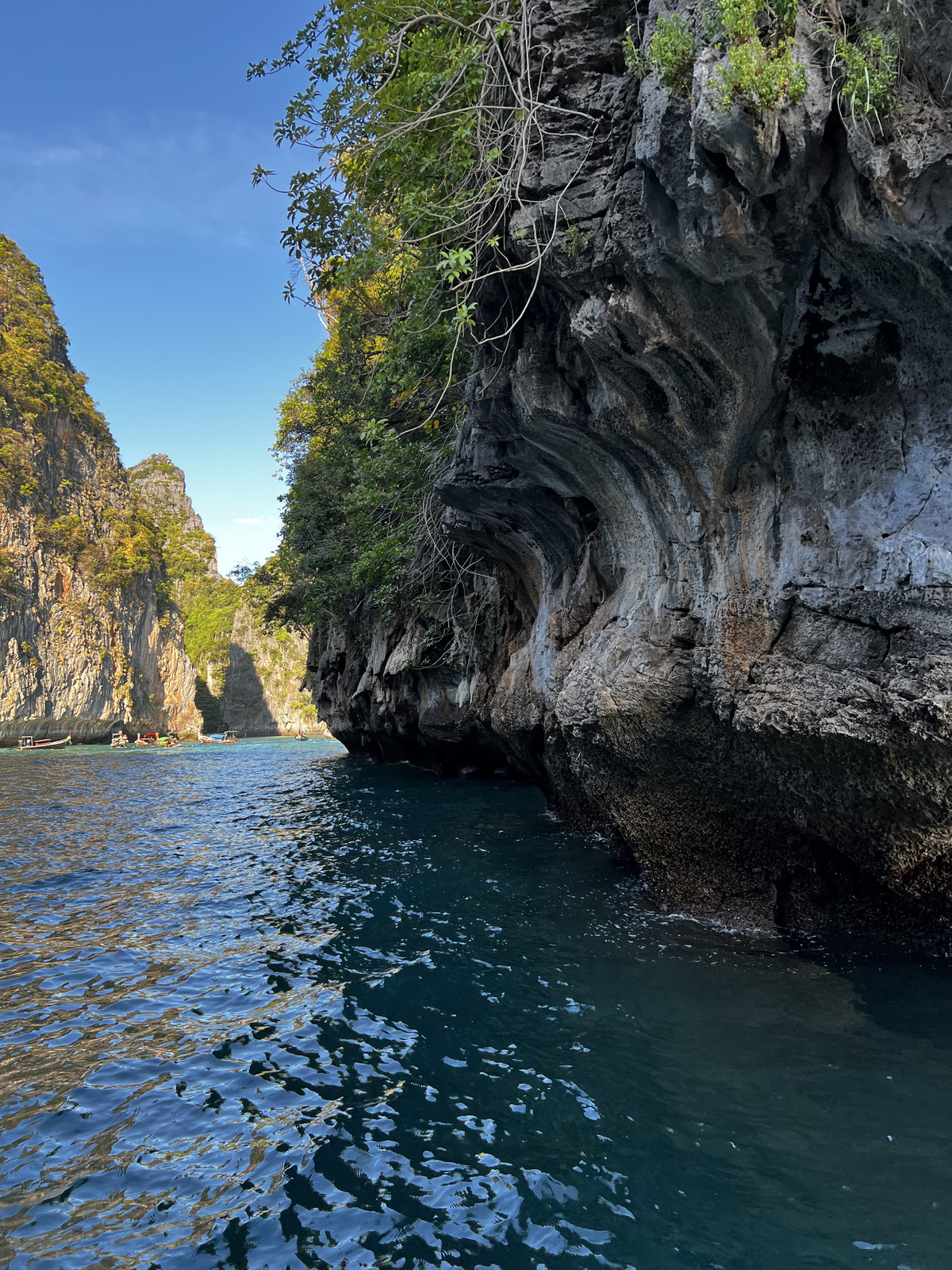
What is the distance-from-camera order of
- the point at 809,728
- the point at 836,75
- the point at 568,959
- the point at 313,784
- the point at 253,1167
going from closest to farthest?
1. the point at 253,1167
2. the point at 836,75
3. the point at 809,728
4. the point at 568,959
5. the point at 313,784

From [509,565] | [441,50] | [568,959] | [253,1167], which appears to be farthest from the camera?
[509,565]

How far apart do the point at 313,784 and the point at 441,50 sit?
18.5 m

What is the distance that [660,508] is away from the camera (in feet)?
25.7

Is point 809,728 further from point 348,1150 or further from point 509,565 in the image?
point 509,565

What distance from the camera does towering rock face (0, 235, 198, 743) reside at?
57625 millimetres

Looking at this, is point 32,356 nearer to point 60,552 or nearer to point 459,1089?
point 60,552

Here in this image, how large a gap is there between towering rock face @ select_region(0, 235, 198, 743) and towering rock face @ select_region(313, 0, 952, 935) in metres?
57.4

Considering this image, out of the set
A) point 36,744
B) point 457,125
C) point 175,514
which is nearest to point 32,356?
point 36,744

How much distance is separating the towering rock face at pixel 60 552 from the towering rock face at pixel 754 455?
5745 cm

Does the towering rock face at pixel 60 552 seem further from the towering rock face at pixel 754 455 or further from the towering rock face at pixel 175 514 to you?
the towering rock face at pixel 754 455

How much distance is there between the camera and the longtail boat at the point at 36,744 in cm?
5291

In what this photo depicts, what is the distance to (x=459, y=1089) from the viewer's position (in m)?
4.62

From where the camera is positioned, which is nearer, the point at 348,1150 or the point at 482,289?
the point at 348,1150

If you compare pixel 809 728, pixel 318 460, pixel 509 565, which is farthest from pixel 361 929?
pixel 318 460
